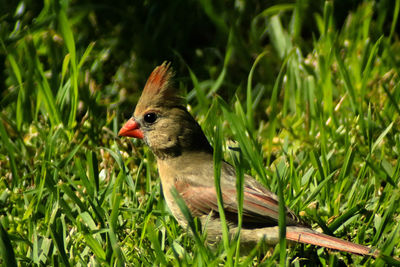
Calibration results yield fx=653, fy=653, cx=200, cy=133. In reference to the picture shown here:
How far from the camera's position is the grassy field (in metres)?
2.92

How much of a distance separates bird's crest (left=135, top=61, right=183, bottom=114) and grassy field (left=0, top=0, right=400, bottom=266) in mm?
222

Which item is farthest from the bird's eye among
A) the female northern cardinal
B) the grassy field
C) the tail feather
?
the tail feather

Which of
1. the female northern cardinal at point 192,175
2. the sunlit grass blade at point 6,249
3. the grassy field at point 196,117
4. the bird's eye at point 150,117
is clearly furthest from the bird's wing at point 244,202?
the sunlit grass blade at point 6,249

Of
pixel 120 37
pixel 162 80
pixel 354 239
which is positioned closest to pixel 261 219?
pixel 354 239

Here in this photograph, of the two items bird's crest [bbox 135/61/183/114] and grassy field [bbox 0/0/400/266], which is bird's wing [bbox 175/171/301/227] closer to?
grassy field [bbox 0/0/400/266]

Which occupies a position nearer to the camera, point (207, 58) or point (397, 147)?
point (397, 147)

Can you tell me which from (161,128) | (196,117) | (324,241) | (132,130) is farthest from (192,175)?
(196,117)

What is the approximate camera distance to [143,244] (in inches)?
116

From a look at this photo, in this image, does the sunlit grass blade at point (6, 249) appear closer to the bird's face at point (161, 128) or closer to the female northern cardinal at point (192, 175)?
the female northern cardinal at point (192, 175)

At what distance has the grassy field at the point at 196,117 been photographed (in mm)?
2918

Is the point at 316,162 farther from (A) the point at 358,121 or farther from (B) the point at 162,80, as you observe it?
(B) the point at 162,80

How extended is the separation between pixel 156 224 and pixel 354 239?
3.09 feet

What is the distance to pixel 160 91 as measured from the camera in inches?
127

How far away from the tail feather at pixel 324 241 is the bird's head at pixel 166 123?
0.74 m
